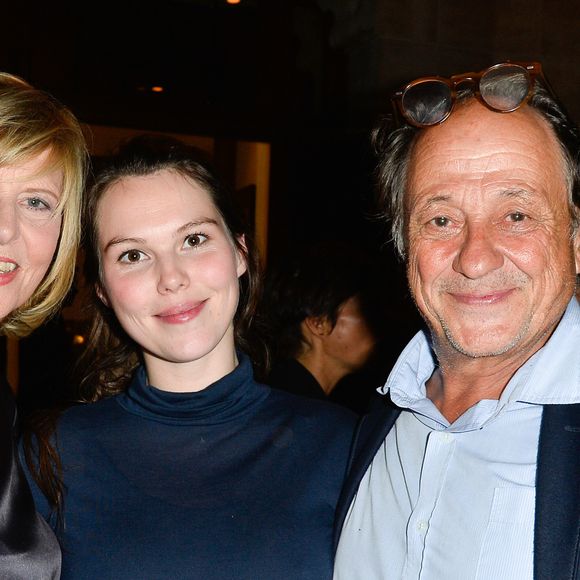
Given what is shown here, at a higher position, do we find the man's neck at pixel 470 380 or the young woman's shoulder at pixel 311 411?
the man's neck at pixel 470 380

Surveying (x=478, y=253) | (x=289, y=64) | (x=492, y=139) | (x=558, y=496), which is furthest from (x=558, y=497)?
(x=289, y=64)

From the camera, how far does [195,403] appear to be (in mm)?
2131

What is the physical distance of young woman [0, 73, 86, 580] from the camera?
1.84 metres

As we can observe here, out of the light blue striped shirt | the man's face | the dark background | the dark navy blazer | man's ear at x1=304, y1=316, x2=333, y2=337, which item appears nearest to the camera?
the dark navy blazer

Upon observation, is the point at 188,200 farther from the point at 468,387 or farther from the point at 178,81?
the point at 178,81

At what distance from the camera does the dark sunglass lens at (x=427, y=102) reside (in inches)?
75.7

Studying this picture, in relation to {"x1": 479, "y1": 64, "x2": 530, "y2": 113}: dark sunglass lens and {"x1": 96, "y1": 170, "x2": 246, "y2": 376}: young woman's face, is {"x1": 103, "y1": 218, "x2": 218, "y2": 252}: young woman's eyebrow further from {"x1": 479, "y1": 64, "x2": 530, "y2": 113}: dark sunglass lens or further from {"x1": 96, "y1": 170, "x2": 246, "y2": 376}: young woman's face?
{"x1": 479, "y1": 64, "x2": 530, "y2": 113}: dark sunglass lens

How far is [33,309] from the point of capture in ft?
7.52

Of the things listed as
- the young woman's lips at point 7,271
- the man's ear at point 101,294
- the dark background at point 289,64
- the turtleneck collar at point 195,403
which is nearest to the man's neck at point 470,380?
the turtleneck collar at point 195,403

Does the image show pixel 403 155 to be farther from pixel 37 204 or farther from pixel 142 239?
pixel 37 204

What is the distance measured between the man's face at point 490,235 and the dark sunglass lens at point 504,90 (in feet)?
0.10

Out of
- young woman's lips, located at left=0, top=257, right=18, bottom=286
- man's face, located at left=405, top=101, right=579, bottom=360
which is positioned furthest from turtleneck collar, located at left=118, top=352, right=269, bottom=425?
man's face, located at left=405, top=101, right=579, bottom=360

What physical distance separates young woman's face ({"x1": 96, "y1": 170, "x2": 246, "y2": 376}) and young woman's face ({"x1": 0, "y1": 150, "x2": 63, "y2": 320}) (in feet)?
0.51

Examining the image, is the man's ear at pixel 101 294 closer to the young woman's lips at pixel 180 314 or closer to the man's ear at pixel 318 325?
the young woman's lips at pixel 180 314
